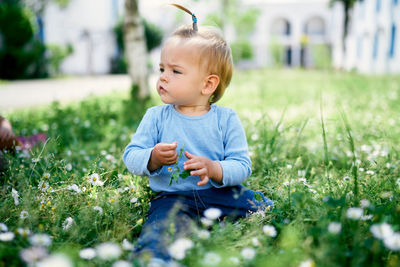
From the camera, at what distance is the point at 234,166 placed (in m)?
2.08

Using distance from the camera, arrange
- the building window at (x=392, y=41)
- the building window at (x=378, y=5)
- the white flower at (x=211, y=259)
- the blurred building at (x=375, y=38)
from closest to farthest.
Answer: the white flower at (x=211, y=259) → the blurred building at (x=375, y=38) → the building window at (x=392, y=41) → the building window at (x=378, y=5)

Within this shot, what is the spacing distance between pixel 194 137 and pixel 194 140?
0.02 meters

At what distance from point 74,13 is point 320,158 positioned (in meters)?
21.8

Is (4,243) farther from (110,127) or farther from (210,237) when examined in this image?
(110,127)

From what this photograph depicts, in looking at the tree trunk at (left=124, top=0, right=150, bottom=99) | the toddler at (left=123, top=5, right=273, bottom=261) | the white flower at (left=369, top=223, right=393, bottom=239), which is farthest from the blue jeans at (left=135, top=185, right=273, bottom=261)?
the tree trunk at (left=124, top=0, right=150, bottom=99)

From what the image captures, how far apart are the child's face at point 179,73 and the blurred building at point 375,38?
1974cm

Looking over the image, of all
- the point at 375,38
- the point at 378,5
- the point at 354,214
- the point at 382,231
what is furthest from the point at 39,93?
the point at 375,38

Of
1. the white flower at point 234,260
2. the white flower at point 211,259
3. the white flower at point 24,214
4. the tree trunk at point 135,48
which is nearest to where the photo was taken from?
the white flower at point 211,259

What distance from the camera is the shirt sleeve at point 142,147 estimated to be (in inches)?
79.3

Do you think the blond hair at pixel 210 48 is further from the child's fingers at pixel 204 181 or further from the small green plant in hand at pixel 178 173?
the child's fingers at pixel 204 181

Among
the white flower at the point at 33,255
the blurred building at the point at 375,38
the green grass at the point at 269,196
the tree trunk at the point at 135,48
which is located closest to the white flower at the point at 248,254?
the green grass at the point at 269,196

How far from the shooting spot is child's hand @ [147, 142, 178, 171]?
6.22 ft

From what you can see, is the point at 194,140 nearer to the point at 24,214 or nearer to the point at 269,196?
the point at 269,196

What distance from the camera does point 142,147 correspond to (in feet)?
7.02
